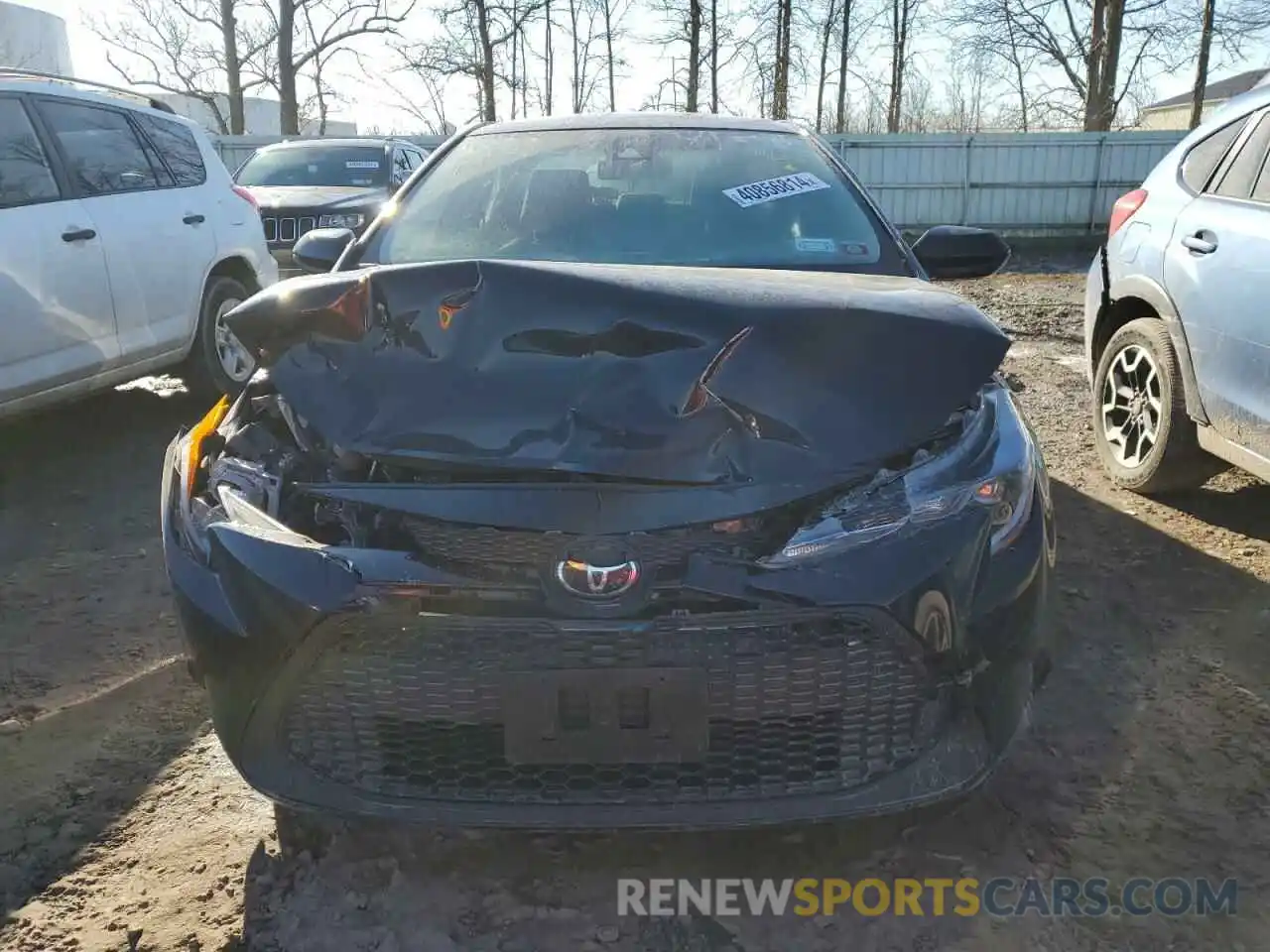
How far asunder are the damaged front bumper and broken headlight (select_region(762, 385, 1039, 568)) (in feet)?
0.08

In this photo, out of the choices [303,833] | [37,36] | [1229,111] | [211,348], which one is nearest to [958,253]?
[1229,111]

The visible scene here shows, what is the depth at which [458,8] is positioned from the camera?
2514 cm

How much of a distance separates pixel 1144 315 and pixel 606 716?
3.41 metres

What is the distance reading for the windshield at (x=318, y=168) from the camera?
957cm

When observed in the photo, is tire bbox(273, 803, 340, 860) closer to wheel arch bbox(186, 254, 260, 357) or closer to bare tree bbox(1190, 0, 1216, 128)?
wheel arch bbox(186, 254, 260, 357)

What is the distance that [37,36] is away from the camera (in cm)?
3769

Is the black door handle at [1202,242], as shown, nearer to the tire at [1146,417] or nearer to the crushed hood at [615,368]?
the tire at [1146,417]

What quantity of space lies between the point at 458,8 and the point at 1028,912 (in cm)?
2704

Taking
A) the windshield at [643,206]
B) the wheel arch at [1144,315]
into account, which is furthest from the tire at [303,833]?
the wheel arch at [1144,315]

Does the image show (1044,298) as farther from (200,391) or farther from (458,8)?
(458,8)

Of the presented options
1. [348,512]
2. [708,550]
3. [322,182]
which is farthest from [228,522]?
[322,182]

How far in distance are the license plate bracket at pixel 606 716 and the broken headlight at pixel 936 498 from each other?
27 cm

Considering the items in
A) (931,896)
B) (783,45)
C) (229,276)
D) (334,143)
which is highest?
(783,45)

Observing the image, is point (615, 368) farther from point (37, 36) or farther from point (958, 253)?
point (37, 36)
